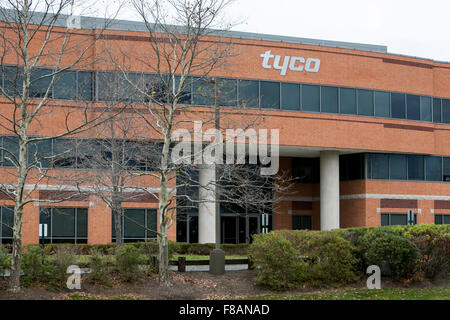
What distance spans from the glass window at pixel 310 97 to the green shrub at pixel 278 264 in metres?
16.4

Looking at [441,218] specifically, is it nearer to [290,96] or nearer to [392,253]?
[290,96]

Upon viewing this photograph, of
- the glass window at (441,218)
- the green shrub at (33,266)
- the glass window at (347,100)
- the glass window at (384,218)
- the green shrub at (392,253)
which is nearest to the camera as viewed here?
the green shrub at (33,266)

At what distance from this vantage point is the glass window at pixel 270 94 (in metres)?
33.2

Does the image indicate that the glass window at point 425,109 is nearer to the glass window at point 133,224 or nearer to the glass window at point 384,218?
the glass window at point 384,218

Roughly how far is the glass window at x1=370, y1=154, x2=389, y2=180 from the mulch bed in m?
17.4

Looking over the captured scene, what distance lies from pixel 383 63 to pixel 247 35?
341 inches

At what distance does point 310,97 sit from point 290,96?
1313 mm

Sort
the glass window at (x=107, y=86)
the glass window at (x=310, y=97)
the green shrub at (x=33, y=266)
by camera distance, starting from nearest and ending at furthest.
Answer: the green shrub at (x=33, y=266) < the glass window at (x=107, y=86) < the glass window at (x=310, y=97)

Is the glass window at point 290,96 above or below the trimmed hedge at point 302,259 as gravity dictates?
above

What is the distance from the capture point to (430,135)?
37.5m

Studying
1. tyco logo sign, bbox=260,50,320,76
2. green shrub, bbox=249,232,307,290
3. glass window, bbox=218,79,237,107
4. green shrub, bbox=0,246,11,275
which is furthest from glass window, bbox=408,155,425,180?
green shrub, bbox=0,246,11,275

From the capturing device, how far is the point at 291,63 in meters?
34.0

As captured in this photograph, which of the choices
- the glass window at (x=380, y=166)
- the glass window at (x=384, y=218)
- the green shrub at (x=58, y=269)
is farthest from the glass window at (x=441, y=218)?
the green shrub at (x=58, y=269)
